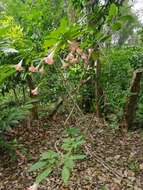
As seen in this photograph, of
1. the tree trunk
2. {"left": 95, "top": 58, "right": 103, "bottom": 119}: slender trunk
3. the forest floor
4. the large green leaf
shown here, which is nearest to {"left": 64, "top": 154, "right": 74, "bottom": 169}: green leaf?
the large green leaf

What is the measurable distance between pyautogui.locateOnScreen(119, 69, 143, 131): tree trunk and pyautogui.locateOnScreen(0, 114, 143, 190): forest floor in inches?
5.4

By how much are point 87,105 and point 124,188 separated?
2304 mm

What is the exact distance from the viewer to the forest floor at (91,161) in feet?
10.1

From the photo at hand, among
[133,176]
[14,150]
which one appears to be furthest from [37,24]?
[133,176]

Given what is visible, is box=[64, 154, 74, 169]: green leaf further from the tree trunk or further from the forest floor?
the tree trunk

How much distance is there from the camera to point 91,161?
11.3 feet

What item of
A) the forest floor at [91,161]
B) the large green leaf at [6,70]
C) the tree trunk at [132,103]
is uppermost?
the large green leaf at [6,70]

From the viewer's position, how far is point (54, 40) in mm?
932

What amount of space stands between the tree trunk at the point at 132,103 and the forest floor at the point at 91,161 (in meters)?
0.14

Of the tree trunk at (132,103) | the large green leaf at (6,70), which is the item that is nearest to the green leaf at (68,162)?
the large green leaf at (6,70)

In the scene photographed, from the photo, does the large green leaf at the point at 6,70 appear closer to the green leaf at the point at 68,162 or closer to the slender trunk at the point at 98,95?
the green leaf at the point at 68,162

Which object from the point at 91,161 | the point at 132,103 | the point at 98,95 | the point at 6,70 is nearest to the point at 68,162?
the point at 6,70

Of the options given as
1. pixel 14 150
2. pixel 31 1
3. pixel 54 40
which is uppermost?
pixel 31 1

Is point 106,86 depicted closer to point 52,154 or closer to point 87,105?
point 87,105
